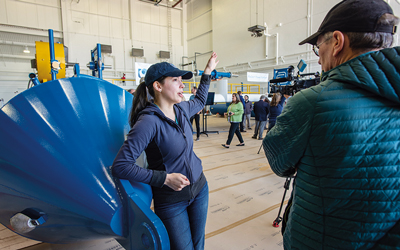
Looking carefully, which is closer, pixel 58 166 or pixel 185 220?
pixel 58 166

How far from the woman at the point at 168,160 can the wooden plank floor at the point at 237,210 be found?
0.91m

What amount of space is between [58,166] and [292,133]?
1.00 meters

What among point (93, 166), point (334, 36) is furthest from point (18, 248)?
point (334, 36)

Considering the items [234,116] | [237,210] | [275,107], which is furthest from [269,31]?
[237,210]

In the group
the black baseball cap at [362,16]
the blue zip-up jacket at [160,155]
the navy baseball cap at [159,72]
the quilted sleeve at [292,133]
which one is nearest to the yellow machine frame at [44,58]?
the navy baseball cap at [159,72]

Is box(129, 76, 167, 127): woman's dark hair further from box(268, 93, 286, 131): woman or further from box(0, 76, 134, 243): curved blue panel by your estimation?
box(268, 93, 286, 131): woman

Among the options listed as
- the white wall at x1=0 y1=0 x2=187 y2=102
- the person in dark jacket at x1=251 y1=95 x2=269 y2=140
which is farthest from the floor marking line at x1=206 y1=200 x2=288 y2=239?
the white wall at x1=0 y1=0 x2=187 y2=102

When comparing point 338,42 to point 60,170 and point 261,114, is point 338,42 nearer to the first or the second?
point 60,170

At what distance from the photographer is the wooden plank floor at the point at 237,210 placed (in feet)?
6.15

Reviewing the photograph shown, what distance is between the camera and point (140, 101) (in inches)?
46.3

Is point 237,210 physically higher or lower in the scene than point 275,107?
lower

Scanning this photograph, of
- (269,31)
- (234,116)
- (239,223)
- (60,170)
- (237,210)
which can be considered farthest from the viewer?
(269,31)

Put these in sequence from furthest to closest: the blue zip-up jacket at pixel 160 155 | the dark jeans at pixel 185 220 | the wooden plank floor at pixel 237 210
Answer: the wooden plank floor at pixel 237 210
the dark jeans at pixel 185 220
the blue zip-up jacket at pixel 160 155

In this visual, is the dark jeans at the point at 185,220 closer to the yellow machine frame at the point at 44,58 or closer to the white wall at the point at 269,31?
the yellow machine frame at the point at 44,58
